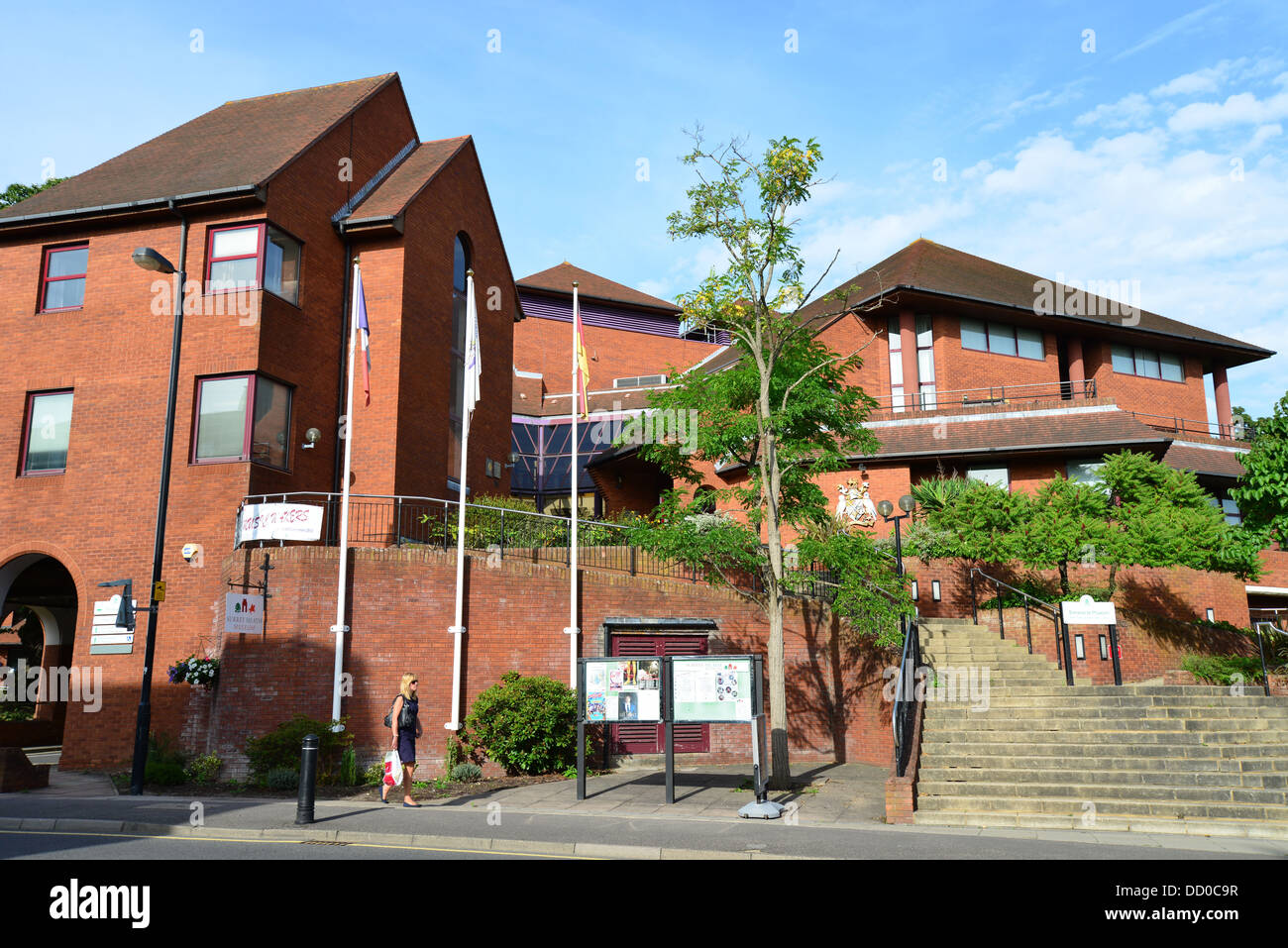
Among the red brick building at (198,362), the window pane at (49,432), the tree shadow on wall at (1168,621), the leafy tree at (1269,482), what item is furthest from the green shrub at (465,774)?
the leafy tree at (1269,482)

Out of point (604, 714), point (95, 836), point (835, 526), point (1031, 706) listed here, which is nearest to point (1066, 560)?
point (835, 526)

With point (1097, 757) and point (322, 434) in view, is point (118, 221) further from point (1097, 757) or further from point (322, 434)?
point (1097, 757)

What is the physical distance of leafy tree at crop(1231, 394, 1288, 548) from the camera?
744 inches

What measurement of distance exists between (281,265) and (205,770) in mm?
10690

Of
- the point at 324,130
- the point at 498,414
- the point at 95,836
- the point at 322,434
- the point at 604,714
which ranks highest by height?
the point at 324,130

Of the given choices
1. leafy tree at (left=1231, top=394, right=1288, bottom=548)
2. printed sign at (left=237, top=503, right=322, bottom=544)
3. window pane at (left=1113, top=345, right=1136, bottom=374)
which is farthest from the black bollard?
window pane at (left=1113, top=345, right=1136, bottom=374)

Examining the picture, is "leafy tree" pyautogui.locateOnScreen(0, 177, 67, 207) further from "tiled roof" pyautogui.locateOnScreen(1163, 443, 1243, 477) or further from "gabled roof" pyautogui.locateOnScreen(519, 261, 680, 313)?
"tiled roof" pyautogui.locateOnScreen(1163, 443, 1243, 477)

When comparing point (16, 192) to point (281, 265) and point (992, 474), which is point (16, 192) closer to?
point (281, 265)

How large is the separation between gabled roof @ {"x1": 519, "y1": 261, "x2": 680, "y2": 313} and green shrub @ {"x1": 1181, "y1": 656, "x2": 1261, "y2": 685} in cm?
3185

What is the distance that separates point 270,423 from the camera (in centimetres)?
1939

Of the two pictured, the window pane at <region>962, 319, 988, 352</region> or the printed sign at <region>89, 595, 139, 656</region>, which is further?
the window pane at <region>962, 319, 988, 352</region>

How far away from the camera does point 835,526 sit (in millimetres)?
18750

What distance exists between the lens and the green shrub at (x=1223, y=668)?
61.0 feet

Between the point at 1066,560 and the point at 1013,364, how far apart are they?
13.0 meters
